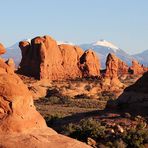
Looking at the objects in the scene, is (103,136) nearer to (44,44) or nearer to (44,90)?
(44,90)

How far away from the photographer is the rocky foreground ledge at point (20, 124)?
12.9 metres

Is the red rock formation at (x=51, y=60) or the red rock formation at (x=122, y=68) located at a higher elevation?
the red rock formation at (x=51, y=60)

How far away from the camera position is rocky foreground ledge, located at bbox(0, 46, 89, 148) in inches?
507

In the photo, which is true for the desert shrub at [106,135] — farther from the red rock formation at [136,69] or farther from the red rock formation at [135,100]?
the red rock formation at [136,69]

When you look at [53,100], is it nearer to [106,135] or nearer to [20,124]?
[106,135]

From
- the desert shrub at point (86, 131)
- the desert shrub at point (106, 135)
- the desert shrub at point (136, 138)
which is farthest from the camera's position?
the desert shrub at point (86, 131)

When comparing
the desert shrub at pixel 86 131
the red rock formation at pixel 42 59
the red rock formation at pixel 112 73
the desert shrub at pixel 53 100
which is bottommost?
the desert shrub at pixel 53 100

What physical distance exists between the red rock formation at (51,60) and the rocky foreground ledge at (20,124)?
71.9m

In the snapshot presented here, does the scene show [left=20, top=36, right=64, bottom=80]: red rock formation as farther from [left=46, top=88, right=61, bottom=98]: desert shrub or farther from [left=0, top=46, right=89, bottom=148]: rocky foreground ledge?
[left=0, top=46, right=89, bottom=148]: rocky foreground ledge

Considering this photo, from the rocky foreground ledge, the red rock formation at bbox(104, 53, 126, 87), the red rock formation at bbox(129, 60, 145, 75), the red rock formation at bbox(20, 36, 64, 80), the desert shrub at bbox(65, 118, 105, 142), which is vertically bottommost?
the red rock formation at bbox(129, 60, 145, 75)

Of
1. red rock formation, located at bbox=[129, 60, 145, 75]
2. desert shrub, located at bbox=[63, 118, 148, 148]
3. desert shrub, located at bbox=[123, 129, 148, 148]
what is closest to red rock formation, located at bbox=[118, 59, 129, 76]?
red rock formation, located at bbox=[129, 60, 145, 75]

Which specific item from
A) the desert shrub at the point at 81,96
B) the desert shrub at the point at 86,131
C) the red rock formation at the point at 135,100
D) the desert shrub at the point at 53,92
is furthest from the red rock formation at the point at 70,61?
the desert shrub at the point at 86,131

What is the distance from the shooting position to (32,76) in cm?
8719

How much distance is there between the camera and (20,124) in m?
13.2
